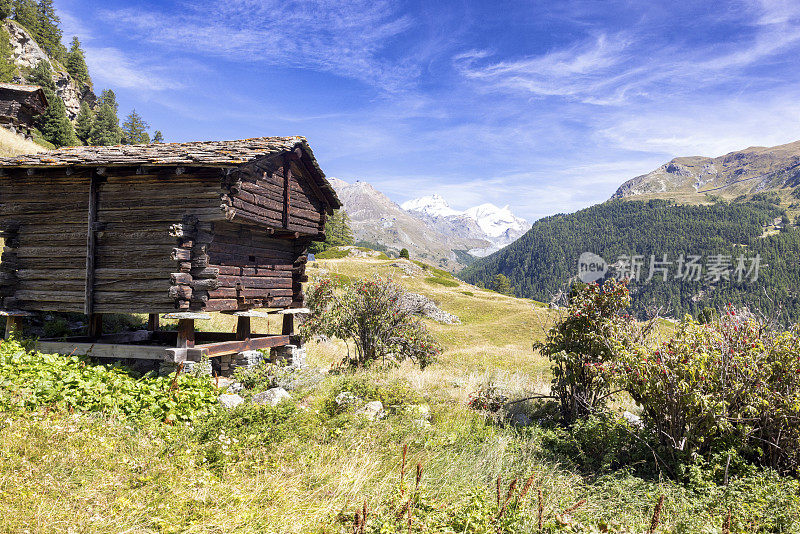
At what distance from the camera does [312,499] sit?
459 centimetres

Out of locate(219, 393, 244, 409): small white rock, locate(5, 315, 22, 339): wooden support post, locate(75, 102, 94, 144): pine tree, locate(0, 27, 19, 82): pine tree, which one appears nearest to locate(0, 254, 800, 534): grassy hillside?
locate(219, 393, 244, 409): small white rock

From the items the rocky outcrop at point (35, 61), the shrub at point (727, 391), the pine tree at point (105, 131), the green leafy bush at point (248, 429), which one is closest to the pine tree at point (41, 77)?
the rocky outcrop at point (35, 61)

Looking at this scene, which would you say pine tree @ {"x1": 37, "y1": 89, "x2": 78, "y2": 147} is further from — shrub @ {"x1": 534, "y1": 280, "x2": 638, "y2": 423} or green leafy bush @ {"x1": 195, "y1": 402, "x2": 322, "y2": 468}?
shrub @ {"x1": 534, "y1": 280, "x2": 638, "y2": 423}

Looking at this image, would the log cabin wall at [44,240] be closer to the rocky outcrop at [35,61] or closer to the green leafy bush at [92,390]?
the green leafy bush at [92,390]

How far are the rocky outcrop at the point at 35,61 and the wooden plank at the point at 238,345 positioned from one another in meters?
71.5

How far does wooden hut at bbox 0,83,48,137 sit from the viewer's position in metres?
37.5

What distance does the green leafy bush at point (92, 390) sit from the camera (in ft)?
22.4

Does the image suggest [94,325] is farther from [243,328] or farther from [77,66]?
[77,66]

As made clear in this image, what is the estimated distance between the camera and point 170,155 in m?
10.2

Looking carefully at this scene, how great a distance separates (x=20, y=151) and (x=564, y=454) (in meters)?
38.9

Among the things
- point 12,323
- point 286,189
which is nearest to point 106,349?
point 12,323

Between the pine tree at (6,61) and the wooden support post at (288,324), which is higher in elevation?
the pine tree at (6,61)

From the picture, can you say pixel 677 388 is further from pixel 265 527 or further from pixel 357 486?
pixel 265 527

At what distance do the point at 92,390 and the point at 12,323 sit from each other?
589 cm
